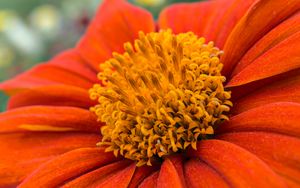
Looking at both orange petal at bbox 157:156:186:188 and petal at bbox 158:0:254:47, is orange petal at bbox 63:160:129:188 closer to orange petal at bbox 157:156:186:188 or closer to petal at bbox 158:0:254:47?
orange petal at bbox 157:156:186:188

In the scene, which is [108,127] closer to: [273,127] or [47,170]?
[47,170]

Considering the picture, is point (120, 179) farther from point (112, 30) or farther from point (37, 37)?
point (37, 37)

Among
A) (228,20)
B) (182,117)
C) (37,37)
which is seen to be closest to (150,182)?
(182,117)

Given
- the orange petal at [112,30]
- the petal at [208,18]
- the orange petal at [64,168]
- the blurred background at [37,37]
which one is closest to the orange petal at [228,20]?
the petal at [208,18]

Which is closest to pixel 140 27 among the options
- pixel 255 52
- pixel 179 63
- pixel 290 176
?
pixel 179 63

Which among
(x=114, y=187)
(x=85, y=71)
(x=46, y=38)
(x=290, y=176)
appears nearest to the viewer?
(x=290, y=176)

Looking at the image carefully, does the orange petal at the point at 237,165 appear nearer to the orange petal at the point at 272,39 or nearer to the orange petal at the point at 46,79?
the orange petal at the point at 272,39
